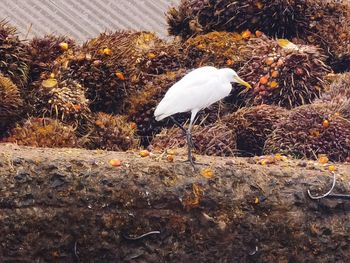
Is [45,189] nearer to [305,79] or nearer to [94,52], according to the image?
[94,52]

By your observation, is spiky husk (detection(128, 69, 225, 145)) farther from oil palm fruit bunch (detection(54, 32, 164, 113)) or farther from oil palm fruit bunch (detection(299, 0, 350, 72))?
oil palm fruit bunch (detection(299, 0, 350, 72))

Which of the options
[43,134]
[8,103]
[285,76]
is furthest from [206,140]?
[8,103]

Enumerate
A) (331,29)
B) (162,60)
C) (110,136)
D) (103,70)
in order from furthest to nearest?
(331,29), (162,60), (103,70), (110,136)

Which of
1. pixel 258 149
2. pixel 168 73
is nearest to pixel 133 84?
pixel 168 73

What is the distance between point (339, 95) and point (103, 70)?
1757mm

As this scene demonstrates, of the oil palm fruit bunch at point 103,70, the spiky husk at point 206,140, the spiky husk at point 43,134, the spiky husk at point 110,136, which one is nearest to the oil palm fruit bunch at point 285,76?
the spiky husk at point 206,140

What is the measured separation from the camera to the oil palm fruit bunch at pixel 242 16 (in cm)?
891

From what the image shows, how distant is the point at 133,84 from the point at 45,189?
2.39 m

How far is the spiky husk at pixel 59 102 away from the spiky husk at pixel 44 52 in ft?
0.40

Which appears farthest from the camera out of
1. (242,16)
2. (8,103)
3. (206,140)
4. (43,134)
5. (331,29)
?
(331,29)

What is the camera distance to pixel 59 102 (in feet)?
25.7

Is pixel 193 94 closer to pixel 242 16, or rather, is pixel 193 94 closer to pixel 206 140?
pixel 206 140

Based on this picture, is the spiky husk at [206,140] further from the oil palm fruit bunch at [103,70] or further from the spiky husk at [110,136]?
the oil palm fruit bunch at [103,70]

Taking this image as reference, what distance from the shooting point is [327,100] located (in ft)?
27.1
